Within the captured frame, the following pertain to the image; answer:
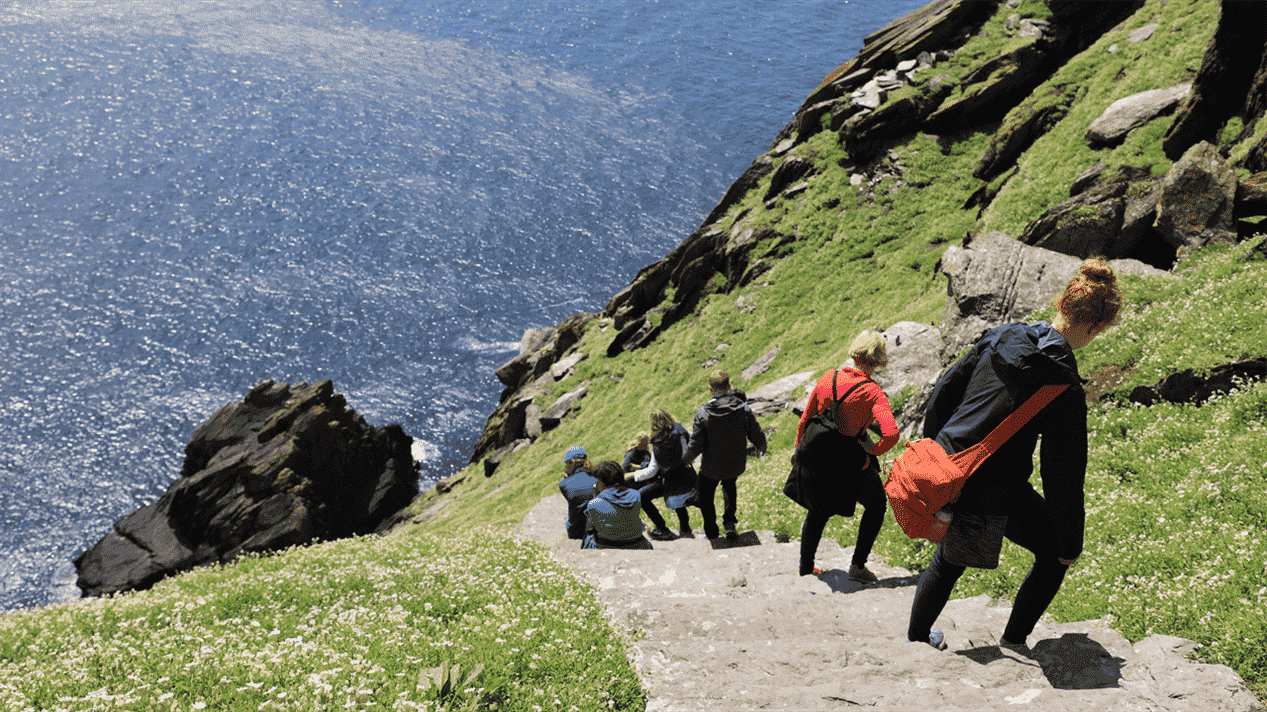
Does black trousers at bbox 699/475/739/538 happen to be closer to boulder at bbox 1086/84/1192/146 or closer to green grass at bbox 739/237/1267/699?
green grass at bbox 739/237/1267/699

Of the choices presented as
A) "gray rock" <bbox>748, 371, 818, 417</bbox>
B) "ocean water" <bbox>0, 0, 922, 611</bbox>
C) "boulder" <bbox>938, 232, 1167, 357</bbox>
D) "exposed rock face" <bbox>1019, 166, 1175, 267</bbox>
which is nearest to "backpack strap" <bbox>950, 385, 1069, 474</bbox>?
"boulder" <bbox>938, 232, 1167, 357</bbox>

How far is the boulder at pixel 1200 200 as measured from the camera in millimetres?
15281

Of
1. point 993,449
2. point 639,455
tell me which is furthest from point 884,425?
point 639,455

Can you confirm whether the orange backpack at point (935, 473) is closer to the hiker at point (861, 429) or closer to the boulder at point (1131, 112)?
the hiker at point (861, 429)

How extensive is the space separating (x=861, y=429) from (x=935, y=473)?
7.67 feet

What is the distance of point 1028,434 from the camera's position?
6.00 meters

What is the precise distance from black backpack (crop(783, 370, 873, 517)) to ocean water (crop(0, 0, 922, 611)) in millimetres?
78365

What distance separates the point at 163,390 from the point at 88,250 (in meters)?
61.7

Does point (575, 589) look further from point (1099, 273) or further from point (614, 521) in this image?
point (1099, 273)

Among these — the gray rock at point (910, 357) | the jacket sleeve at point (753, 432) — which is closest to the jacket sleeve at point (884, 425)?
the jacket sleeve at point (753, 432)

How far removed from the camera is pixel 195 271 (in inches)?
5305

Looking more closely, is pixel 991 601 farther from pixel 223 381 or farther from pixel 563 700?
pixel 223 381

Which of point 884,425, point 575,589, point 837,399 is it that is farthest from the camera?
point 575,589

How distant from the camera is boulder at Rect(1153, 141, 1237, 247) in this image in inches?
602
